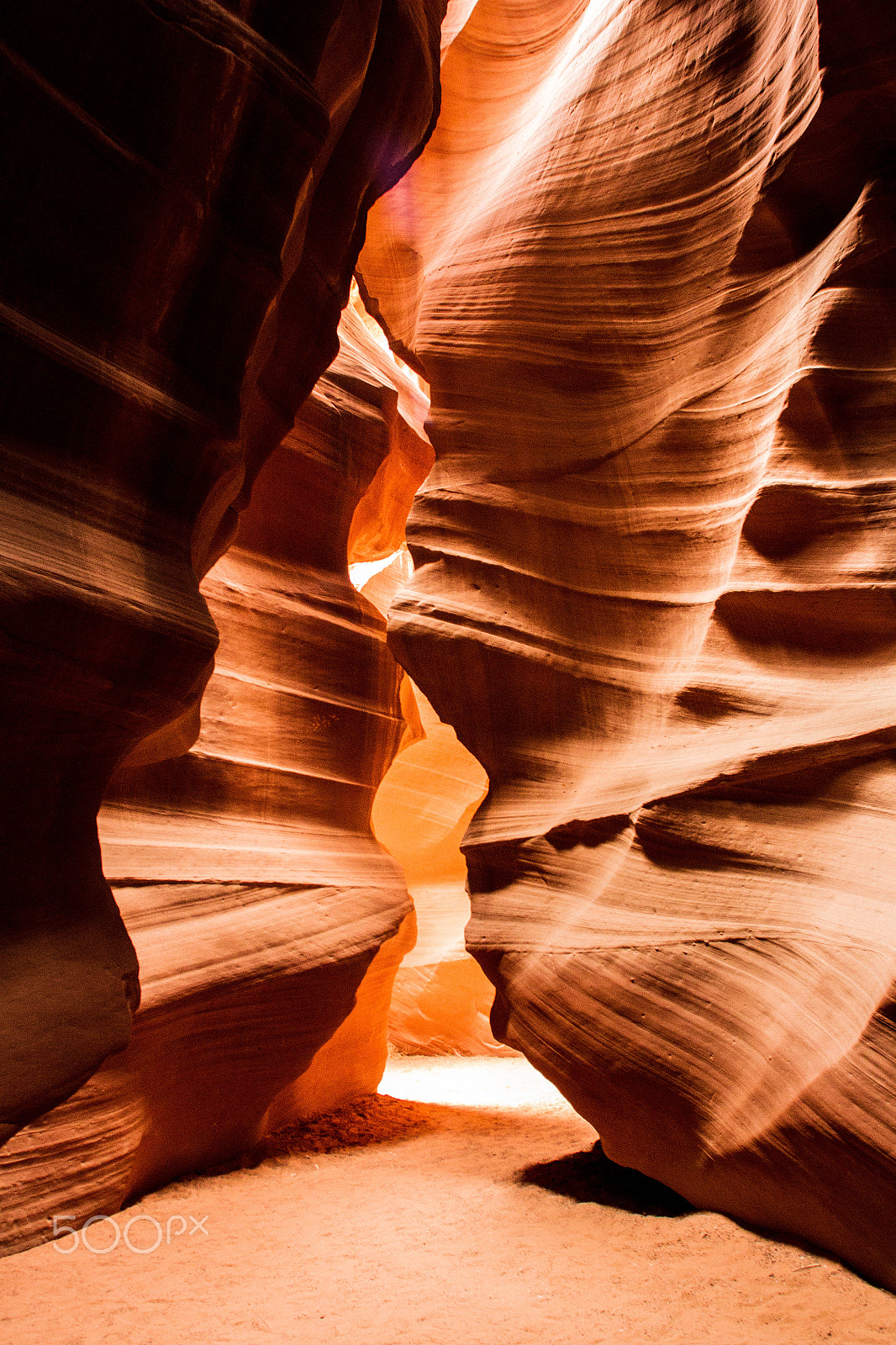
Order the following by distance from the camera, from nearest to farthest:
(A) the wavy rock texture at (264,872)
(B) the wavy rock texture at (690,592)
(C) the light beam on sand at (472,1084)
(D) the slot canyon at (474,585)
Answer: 1. (D) the slot canyon at (474,585)
2. (B) the wavy rock texture at (690,592)
3. (A) the wavy rock texture at (264,872)
4. (C) the light beam on sand at (472,1084)

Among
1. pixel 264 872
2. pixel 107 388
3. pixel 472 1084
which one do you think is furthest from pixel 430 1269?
pixel 472 1084

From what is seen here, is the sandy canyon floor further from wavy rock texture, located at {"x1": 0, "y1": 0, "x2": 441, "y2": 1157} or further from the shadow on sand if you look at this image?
wavy rock texture, located at {"x1": 0, "y1": 0, "x2": 441, "y2": 1157}

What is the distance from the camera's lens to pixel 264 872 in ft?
17.3

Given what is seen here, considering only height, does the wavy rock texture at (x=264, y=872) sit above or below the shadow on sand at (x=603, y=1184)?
above

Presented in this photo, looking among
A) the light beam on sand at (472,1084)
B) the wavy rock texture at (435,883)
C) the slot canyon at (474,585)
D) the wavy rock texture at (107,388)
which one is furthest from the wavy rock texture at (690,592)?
the wavy rock texture at (435,883)

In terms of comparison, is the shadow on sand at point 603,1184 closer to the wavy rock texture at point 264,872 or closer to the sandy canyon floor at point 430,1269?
the sandy canyon floor at point 430,1269

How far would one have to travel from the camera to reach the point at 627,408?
5.05m

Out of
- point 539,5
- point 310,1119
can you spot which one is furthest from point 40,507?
point 539,5

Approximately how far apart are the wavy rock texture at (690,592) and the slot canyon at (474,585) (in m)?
0.02

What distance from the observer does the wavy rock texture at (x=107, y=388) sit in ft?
7.03

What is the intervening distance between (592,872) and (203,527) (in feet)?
8.13

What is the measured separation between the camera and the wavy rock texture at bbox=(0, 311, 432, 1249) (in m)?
4.47

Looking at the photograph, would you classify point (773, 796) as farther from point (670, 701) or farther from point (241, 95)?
point (241, 95)

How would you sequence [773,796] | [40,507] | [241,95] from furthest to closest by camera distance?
[773,796]
[241,95]
[40,507]
